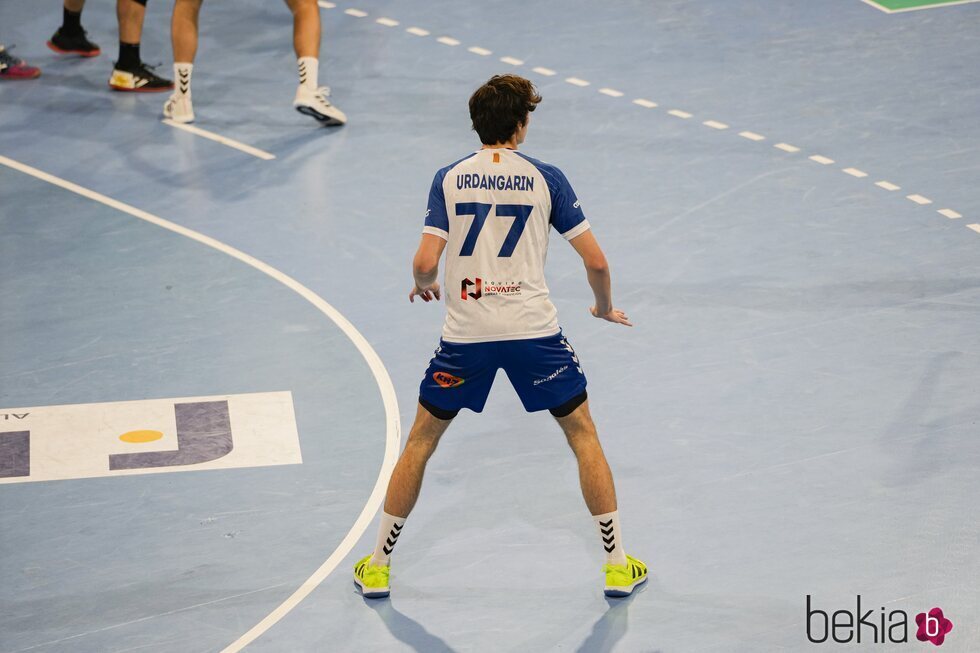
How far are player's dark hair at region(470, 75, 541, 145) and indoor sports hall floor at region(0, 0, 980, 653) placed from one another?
2.04 metres

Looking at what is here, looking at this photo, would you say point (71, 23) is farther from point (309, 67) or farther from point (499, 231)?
point (499, 231)

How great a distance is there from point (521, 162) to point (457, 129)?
21.1 feet

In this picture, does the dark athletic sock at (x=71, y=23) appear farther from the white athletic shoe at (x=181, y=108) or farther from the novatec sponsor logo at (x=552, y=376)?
the novatec sponsor logo at (x=552, y=376)

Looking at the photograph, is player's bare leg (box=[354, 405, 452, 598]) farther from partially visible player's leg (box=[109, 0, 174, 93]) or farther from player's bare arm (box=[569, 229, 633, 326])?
partially visible player's leg (box=[109, 0, 174, 93])

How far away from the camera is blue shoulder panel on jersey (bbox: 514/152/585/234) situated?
621cm

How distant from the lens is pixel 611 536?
6.58 metres

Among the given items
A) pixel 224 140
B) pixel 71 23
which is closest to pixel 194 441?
pixel 224 140

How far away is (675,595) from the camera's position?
666 centimetres

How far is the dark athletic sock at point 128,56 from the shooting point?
13.4 meters

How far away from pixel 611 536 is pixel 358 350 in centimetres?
290

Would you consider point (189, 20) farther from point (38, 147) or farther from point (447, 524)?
point (447, 524)

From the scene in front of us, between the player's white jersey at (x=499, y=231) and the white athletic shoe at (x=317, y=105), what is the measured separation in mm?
6397

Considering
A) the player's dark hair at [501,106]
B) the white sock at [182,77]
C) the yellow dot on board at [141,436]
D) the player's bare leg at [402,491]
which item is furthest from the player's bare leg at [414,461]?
the white sock at [182,77]

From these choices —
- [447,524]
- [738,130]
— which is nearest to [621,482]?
[447,524]
